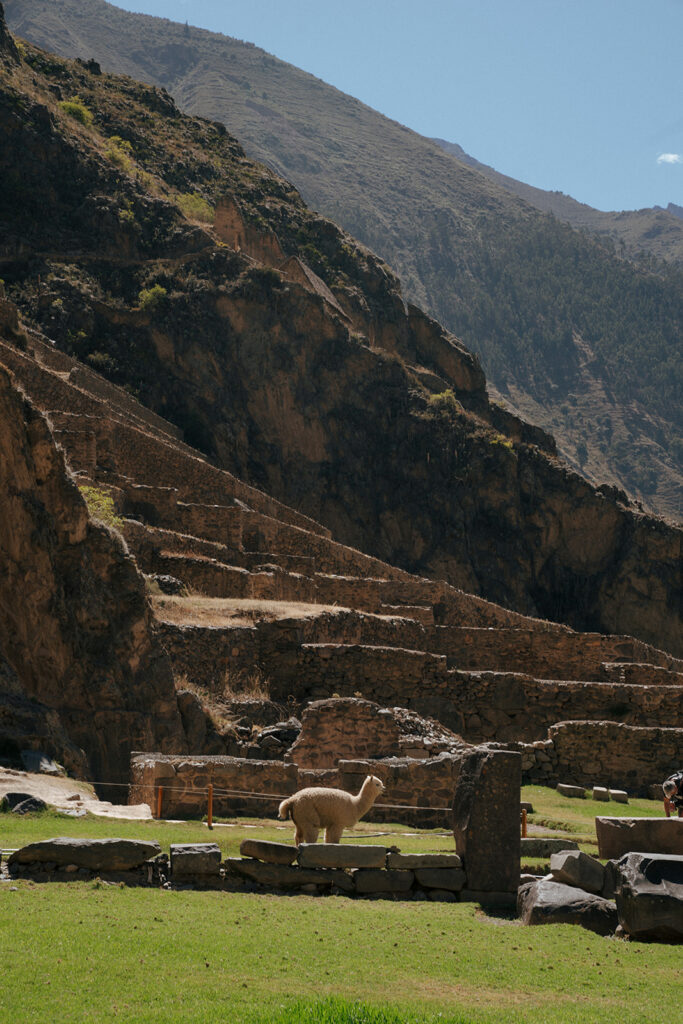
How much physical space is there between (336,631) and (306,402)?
48.5 m

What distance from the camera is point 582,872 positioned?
1149cm

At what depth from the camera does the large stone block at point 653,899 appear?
10.5 meters

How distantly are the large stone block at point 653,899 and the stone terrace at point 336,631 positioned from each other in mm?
14727

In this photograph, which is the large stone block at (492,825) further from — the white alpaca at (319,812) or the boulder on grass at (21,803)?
the boulder on grass at (21,803)

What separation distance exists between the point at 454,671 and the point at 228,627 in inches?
209

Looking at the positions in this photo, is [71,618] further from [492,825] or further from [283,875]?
[492,825]

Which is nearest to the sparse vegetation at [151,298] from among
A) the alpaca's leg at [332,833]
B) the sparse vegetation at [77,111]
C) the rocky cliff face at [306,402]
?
the rocky cliff face at [306,402]

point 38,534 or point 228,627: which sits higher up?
point 38,534

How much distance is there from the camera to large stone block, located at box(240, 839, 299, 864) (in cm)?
1180

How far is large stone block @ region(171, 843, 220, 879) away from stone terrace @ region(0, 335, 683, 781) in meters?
13.9

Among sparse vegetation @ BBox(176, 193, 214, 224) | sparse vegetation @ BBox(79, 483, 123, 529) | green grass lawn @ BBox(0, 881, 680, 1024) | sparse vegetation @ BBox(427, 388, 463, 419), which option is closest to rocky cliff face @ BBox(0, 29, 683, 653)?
sparse vegetation @ BBox(427, 388, 463, 419)

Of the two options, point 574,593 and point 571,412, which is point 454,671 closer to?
point 574,593

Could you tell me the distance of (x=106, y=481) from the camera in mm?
39281

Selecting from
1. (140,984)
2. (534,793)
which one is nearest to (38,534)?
(534,793)
